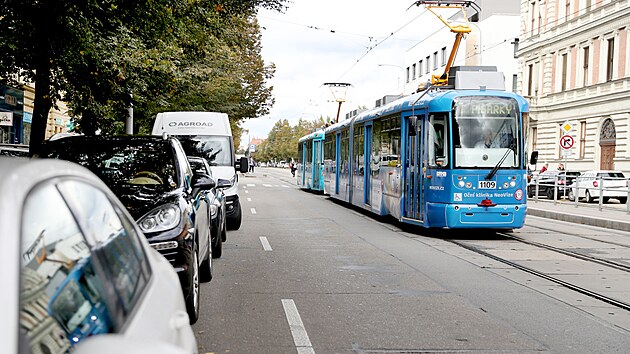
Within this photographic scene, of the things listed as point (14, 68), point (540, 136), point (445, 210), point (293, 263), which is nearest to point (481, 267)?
point (293, 263)

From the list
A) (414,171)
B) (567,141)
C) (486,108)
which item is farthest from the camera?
(567,141)

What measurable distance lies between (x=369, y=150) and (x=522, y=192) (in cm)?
631

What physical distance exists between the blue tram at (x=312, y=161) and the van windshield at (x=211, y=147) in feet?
48.6

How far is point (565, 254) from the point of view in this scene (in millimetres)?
12023

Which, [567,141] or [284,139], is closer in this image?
[567,141]

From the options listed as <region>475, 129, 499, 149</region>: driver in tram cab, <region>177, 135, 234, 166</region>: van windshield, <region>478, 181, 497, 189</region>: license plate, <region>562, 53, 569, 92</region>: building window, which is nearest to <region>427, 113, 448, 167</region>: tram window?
<region>475, 129, 499, 149</region>: driver in tram cab

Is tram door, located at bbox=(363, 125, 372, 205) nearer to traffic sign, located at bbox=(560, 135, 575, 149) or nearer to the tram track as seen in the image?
the tram track

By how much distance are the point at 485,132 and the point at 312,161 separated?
2011 centimetres

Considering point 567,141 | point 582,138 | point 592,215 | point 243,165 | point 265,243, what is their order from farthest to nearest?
point 582,138, point 567,141, point 592,215, point 243,165, point 265,243

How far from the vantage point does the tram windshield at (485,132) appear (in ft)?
46.0

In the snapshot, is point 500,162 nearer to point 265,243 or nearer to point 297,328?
point 265,243

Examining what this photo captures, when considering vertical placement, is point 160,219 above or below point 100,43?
below

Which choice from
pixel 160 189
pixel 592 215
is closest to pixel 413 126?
pixel 160 189

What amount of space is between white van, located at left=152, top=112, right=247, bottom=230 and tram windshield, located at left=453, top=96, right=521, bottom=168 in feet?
14.9
